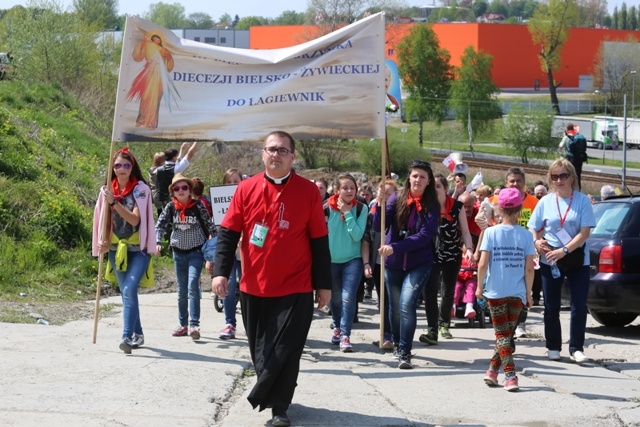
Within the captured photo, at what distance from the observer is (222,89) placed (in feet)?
33.4

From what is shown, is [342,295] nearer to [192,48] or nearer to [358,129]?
[358,129]

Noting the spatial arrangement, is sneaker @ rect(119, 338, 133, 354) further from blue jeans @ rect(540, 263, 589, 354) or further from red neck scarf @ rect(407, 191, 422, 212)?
blue jeans @ rect(540, 263, 589, 354)

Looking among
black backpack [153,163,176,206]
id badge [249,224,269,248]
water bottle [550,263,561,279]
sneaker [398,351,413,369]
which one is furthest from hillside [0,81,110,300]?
water bottle [550,263,561,279]

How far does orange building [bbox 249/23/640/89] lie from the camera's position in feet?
343

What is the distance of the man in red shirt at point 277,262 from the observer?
7230mm

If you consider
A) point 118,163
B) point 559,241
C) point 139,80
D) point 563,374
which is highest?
point 139,80

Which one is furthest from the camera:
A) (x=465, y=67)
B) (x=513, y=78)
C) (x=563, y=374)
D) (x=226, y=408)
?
(x=513, y=78)

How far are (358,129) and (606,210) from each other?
368cm

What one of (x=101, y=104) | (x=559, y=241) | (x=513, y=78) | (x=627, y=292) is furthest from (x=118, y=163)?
(x=513, y=78)

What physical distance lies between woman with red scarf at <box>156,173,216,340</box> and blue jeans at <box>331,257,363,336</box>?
1373 mm

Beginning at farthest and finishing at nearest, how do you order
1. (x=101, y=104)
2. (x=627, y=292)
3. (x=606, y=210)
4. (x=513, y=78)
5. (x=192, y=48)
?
(x=513, y=78) < (x=101, y=104) < (x=606, y=210) < (x=627, y=292) < (x=192, y=48)

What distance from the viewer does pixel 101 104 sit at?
30.0m

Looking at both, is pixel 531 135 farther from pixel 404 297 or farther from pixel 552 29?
pixel 404 297

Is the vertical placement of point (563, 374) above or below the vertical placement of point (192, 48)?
below
